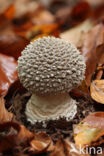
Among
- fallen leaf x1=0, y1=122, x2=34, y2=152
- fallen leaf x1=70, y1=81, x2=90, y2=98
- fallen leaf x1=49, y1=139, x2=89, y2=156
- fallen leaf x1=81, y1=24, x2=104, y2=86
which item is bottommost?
fallen leaf x1=49, y1=139, x2=89, y2=156

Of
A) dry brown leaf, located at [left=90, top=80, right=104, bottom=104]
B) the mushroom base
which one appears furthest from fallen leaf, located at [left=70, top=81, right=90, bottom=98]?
the mushroom base

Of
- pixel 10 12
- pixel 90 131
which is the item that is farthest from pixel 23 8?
pixel 90 131

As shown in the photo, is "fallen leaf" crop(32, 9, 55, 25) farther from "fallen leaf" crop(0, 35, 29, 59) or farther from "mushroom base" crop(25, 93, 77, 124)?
"mushroom base" crop(25, 93, 77, 124)

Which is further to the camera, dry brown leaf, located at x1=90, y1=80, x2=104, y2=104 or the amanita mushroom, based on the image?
dry brown leaf, located at x1=90, y1=80, x2=104, y2=104

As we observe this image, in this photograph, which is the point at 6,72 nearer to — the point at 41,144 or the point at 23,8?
the point at 41,144

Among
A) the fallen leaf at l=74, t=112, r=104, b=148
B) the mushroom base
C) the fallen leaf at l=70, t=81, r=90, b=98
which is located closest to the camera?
the fallen leaf at l=74, t=112, r=104, b=148

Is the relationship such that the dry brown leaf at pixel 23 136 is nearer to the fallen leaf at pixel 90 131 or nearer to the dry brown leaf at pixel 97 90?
the fallen leaf at pixel 90 131

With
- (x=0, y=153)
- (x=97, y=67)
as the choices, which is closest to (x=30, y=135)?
(x=0, y=153)

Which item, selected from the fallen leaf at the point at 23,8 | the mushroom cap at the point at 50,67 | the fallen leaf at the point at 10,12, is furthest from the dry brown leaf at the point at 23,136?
the fallen leaf at the point at 23,8
